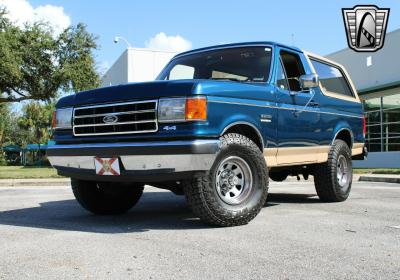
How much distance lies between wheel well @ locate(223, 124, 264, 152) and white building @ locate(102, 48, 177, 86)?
2988cm

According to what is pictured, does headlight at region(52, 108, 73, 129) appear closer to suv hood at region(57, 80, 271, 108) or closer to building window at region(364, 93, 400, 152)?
suv hood at region(57, 80, 271, 108)

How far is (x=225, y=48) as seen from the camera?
258 inches

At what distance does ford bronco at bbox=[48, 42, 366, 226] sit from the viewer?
4883mm

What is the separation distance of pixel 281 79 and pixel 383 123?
23.4 metres

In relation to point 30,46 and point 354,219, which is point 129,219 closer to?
point 354,219

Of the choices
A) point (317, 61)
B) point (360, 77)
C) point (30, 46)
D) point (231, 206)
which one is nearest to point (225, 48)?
point (317, 61)

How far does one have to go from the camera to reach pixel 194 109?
4.86 metres

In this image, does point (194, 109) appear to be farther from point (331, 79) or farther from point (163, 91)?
point (331, 79)

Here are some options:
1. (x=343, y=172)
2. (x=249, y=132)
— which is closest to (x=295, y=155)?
(x=249, y=132)

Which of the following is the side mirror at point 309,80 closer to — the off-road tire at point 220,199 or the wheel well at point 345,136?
the off-road tire at point 220,199

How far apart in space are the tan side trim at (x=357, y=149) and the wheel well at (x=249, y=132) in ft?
9.93

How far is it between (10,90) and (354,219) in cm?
2159

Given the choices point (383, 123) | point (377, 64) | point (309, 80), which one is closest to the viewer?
point (309, 80)

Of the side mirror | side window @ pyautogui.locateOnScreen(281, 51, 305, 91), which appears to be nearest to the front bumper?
the side mirror
